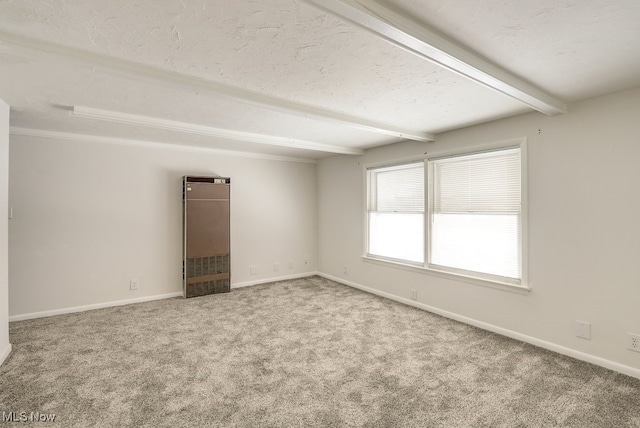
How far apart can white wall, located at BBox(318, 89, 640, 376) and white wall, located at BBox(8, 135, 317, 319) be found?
10.8ft

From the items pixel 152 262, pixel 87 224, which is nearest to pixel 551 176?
pixel 152 262

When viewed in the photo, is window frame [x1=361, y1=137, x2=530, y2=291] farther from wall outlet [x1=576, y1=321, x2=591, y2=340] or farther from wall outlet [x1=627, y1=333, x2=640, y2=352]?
wall outlet [x1=627, y1=333, x2=640, y2=352]

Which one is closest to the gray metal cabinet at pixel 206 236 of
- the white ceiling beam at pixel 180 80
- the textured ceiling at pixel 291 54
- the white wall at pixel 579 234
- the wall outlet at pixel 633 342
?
the textured ceiling at pixel 291 54

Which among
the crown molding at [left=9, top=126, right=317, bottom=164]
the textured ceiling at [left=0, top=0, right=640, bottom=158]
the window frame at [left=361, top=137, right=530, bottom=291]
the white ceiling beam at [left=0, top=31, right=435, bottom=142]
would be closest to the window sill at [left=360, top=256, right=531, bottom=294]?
the window frame at [left=361, top=137, right=530, bottom=291]

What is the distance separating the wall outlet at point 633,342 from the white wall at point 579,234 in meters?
0.03

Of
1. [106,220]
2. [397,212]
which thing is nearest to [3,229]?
[106,220]

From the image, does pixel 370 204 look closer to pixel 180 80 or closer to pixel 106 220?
pixel 180 80

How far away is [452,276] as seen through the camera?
3547 mm

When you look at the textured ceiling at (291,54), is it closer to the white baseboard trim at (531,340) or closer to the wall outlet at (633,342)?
the wall outlet at (633,342)

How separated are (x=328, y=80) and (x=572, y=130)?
2.15 metres

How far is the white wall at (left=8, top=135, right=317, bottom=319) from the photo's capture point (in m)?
3.57

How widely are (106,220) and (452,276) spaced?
4.38 metres

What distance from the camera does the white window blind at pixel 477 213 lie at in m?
3.08

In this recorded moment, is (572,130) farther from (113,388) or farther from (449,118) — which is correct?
(113,388)
